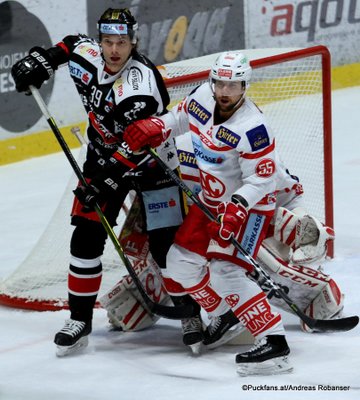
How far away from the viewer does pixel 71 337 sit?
420 cm

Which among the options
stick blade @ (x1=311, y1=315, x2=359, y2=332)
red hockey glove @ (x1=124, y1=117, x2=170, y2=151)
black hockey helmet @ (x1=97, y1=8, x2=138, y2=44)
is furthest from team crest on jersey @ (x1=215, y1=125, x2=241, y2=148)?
stick blade @ (x1=311, y1=315, x2=359, y2=332)

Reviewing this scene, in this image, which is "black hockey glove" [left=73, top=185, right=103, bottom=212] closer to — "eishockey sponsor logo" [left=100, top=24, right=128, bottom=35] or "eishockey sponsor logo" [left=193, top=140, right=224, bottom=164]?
"eishockey sponsor logo" [left=193, top=140, right=224, bottom=164]

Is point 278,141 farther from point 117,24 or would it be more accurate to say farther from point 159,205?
point 117,24

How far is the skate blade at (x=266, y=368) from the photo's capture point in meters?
3.89

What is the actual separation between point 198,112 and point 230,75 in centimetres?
21

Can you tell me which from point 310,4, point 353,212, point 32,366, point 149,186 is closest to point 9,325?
point 32,366

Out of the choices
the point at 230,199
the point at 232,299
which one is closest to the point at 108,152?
the point at 230,199

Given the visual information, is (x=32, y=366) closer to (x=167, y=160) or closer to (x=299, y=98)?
(x=167, y=160)

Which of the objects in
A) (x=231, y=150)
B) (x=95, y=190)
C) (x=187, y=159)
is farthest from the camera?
(x=187, y=159)

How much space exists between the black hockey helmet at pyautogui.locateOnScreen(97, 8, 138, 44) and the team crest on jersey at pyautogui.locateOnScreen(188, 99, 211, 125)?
31 cm

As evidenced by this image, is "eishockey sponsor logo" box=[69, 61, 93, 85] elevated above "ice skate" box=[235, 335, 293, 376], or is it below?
above

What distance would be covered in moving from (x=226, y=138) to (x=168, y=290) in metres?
0.66

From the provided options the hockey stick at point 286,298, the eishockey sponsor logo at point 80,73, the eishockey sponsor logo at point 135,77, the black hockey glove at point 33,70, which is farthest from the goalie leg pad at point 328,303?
the black hockey glove at point 33,70

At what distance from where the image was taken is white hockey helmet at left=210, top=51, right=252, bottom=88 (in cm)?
392
